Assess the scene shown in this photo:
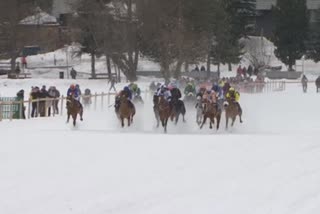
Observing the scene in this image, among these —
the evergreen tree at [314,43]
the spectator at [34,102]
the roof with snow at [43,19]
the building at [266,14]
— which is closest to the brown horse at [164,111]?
the spectator at [34,102]

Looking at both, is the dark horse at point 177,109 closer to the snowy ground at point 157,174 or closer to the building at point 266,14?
the snowy ground at point 157,174

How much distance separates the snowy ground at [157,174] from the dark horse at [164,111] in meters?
6.98

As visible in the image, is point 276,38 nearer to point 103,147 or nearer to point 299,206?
point 103,147

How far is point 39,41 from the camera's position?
3068 inches

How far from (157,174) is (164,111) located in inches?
564

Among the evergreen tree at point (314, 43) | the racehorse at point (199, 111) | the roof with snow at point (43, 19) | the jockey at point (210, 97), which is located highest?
the roof with snow at point (43, 19)

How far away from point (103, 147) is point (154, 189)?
585cm

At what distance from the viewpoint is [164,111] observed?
1141 inches

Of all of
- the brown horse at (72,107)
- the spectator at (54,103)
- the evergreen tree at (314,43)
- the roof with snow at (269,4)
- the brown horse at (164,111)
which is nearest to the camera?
the brown horse at (164,111)

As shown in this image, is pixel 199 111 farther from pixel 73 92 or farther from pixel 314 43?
pixel 314 43

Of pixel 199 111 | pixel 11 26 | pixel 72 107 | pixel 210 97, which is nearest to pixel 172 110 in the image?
pixel 199 111

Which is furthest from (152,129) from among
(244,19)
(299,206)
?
(244,19)

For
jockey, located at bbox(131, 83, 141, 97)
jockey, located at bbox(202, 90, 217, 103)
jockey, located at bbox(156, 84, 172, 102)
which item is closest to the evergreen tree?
jockey, located at bbox(131, 83, 141, 97)

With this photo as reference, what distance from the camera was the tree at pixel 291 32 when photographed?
83.1m
